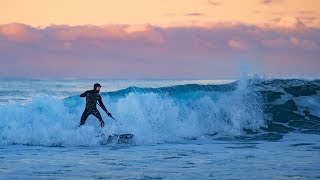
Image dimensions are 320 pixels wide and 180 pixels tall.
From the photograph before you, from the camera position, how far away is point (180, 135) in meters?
20.2

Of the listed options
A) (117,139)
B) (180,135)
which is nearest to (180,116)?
(180,135)

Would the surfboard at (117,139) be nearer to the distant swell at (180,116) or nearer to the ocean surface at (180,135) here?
the ocean surface at (180,135)

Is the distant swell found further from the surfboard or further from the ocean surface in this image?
the surfboard

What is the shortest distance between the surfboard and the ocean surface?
0.05 metres

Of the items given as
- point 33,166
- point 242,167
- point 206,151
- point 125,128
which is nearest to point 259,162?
point 242,167

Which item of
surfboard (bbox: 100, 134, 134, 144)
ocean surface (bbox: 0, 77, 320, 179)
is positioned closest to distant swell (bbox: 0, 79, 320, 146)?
ocean surface (bbox: 0, 77, 320, 179)

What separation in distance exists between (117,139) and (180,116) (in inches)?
214

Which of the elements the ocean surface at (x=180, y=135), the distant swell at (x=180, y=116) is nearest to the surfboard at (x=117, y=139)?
the ocean surface at (x=180, y=135)

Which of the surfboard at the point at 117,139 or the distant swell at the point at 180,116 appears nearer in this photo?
the surfboard at the point at 117,139

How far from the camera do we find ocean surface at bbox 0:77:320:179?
41.0 feet

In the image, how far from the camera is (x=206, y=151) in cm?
1590

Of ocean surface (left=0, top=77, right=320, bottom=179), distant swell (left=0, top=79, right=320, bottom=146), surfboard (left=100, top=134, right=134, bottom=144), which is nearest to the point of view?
ocean surface (left=0, top=77, right=320, bottom=179)

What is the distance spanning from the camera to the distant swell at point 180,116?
18625 millimetres

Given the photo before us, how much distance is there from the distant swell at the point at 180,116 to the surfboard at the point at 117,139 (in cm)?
25
